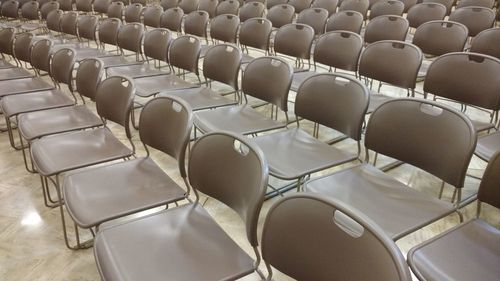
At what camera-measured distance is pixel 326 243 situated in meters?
1.21

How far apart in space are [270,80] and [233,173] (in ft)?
3.98

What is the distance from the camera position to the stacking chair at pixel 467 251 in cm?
147

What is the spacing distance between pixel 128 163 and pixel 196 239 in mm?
775

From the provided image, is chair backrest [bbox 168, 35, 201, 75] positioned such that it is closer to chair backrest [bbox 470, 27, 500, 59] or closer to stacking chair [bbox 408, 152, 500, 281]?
chair backrest [bbox 470, 27, 500, 59]

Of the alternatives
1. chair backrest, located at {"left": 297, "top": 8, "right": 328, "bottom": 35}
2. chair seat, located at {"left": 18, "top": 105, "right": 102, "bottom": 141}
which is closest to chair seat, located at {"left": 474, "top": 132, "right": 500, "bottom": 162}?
chair seat, located at {"left": 18, "top": 105, "right": 102, "bottom": 141}

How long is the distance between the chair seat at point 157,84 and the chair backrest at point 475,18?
2.98m

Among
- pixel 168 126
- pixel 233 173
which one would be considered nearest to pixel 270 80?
pixel 168 126

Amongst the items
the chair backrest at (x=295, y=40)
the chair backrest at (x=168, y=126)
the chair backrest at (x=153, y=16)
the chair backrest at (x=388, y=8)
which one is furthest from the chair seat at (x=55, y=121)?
the chair backrest at (x=388, y=8)

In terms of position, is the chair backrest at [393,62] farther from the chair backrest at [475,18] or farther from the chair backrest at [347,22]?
the chair backrest at [475,18]

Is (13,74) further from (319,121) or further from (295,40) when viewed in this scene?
(319,121)

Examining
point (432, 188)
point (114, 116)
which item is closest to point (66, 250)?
point (114, 116)

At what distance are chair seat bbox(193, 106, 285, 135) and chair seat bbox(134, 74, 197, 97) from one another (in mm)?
637

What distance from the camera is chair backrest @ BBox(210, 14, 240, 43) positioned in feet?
14.3

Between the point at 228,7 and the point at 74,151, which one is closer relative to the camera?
the point at 74,151
